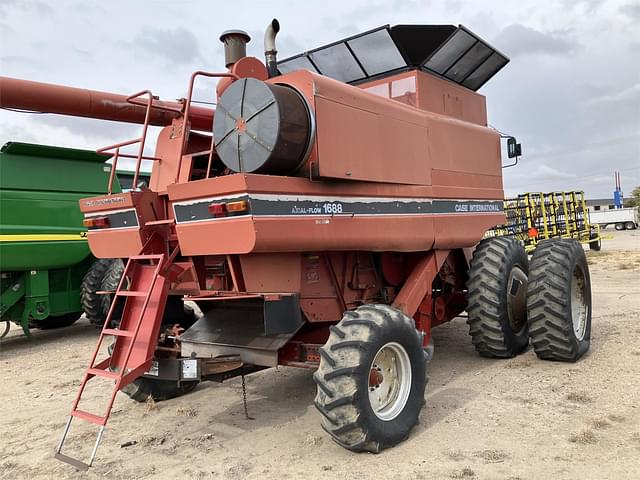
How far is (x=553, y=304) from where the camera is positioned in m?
5.53

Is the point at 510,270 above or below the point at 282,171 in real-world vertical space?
below

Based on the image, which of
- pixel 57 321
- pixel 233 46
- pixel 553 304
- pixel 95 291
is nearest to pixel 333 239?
pixel 233 46

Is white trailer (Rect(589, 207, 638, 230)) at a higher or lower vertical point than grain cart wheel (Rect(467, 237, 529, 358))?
higher

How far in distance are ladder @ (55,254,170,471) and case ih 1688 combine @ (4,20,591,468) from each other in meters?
0.02

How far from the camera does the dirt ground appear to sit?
3.52m

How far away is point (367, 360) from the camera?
3.67 metres

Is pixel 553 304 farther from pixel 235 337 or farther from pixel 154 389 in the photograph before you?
pixel 154 389

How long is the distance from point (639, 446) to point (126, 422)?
3816mm

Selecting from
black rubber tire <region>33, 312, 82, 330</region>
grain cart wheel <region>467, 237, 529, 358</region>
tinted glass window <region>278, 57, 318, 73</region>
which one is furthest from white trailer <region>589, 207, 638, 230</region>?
tinted glass window <region>278, 57, 318, 73</region>

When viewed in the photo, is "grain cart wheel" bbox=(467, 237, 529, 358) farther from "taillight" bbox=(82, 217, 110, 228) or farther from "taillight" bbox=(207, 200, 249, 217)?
"taillight" bbox=(82, 217, 110, 228)

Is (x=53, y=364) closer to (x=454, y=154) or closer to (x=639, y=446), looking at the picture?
(x=454, y=154)

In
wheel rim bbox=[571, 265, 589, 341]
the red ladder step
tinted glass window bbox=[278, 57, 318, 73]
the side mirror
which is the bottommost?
wheel rim bbox=[571, 265, 589, 341]

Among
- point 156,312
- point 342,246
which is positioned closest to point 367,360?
point 342,246

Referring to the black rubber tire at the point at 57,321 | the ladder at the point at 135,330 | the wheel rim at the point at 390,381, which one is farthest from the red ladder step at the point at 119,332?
the black rubber tire at the point at 57,321
